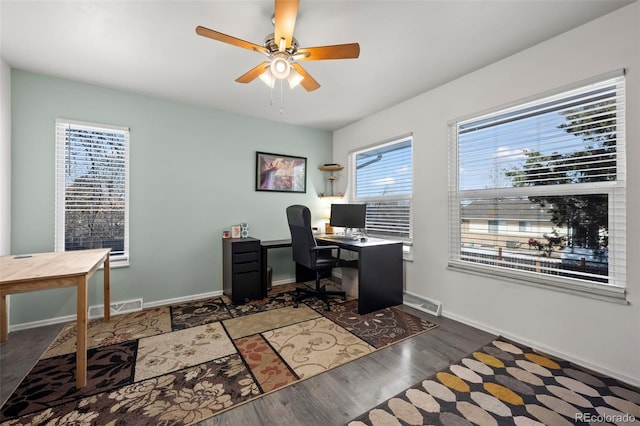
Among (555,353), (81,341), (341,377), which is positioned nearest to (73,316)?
(81,341)

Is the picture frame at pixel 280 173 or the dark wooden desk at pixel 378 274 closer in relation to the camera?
the dark wooden desk at pixel 378 274

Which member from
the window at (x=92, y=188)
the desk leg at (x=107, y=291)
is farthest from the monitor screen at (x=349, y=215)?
the desk leg at (x=107, y=291)

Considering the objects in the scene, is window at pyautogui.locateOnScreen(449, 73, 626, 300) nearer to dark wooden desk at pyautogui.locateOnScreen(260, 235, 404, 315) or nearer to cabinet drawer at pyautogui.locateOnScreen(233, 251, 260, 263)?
dark wooden desk at pyautogui.locateOnScreen(260, 235, 404, 315)

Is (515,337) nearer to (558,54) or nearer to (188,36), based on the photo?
(558,54)

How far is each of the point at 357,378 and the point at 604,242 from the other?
211 centimetres

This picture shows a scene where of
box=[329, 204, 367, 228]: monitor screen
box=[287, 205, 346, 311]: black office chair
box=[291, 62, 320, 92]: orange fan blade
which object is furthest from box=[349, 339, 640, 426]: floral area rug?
box=[291, 62, 320, 92]: orange fan blade

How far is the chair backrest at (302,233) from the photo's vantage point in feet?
9.82

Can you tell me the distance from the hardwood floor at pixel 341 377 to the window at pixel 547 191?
2.84 feet

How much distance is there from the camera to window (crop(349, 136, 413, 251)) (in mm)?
3543

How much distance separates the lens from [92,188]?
3.00m

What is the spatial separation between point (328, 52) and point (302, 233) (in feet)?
6.22

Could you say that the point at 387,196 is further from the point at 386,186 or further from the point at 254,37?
the point at 254,37

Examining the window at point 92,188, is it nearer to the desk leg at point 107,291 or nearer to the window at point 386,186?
the desk leg at point 107,291

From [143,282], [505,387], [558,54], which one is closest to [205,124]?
[143,282]
